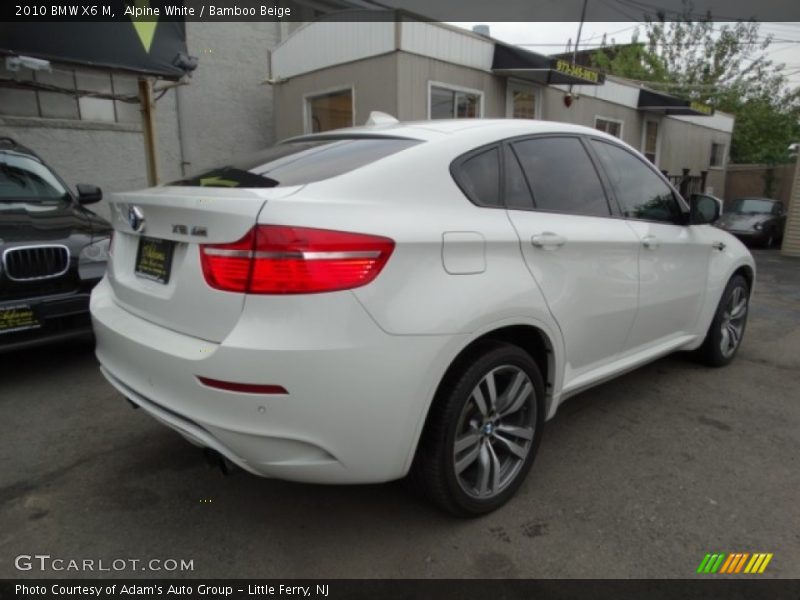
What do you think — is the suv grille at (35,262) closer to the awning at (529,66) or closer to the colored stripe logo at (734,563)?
the colored stripe logo at (734,563)

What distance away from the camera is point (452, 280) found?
84.3 inches

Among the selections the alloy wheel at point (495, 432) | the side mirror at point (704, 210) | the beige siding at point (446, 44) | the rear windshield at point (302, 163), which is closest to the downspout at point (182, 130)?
the beige siding at point (446, 44)

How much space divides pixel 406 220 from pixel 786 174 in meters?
24.5

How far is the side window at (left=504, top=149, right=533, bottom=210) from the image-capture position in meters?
2.58

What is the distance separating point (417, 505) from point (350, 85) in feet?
28.1

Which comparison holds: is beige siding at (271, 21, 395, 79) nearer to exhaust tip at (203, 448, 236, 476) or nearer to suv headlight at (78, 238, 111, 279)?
suv headlight at (78, 238, 111, 279)

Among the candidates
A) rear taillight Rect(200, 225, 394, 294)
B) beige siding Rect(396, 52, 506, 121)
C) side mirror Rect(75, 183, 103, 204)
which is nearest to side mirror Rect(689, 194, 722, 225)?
rear taillight Rect(200, 225, 394, 294)

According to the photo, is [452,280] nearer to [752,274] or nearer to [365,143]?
[365,143]

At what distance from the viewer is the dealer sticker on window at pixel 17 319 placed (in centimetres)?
365

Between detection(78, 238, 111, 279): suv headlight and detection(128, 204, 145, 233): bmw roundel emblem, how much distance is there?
182 centimetres

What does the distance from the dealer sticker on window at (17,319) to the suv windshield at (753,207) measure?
1776 centimetres

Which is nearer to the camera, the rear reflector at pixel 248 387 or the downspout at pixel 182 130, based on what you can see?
the rear reflector at pixel 248 387

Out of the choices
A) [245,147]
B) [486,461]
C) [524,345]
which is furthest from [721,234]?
[245,147]

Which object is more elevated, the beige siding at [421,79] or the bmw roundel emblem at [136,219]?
the beige siding at [421,79]
